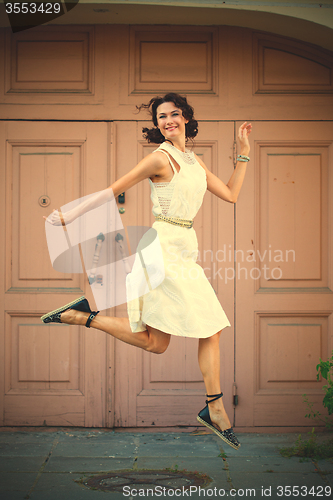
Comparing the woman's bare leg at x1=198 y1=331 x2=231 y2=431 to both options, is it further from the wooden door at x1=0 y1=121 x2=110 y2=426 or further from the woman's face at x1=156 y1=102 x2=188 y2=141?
the wooden door at x1=0 y1=121 x2=110 y2=426

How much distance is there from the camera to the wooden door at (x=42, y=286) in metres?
4.25

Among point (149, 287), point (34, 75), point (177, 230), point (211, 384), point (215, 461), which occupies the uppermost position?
point (34, 75)

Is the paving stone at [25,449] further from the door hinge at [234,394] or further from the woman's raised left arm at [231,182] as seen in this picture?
the woman's raised left arm at [231,182]

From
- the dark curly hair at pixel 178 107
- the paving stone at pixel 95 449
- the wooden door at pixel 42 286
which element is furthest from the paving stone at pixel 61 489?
the dark curly hair at pixel 178 107

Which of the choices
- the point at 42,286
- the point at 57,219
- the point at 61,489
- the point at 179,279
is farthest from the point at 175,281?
the point at 42,286

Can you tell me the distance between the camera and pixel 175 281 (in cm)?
240

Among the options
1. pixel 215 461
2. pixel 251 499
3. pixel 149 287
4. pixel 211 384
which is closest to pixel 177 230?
pixel 149 287

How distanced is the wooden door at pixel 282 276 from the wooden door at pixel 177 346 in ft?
0.47

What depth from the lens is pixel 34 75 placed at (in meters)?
4.29

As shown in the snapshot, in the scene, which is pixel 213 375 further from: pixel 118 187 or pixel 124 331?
pixel 118 187

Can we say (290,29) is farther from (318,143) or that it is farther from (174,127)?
(174,127)

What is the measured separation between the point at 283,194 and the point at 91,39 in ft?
7.33

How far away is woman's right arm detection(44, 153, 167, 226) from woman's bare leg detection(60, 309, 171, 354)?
569 mm

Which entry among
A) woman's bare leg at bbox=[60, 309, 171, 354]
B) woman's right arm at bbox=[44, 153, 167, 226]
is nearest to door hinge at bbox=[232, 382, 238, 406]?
woman's bare leg at bbox=[60, 309, 171, 354]
